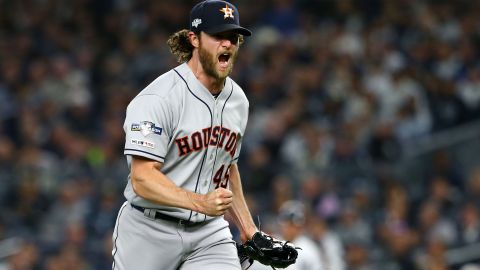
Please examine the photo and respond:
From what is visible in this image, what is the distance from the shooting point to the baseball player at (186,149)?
4445 millimetres

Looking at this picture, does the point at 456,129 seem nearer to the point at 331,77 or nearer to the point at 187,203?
the point at 331,77

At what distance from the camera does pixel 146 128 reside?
4414 millimetres

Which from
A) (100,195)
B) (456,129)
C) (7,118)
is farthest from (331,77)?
(7,118)

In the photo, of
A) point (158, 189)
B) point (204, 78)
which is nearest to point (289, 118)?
point (204, 78)

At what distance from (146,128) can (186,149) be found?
0.27 meters

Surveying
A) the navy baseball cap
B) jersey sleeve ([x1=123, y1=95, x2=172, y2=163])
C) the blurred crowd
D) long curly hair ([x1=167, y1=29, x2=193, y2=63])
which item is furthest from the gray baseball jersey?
the blurred crowd

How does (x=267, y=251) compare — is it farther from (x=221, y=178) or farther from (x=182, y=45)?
(x=182, y=45)

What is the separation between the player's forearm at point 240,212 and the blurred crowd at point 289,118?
335 cm

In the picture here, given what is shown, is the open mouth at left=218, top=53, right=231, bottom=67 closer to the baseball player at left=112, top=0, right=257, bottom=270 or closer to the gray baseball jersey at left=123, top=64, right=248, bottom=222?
the baseball player at left=112, top=0, right=257, bottom=270

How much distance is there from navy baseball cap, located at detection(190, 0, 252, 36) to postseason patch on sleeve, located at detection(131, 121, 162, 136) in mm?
524

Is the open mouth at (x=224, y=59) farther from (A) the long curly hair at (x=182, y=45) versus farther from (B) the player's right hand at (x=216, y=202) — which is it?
(B) the player's right hand at (x=216, y=202)

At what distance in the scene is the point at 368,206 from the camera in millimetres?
10391

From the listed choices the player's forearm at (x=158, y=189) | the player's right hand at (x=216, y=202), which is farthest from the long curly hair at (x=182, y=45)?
the player's right hand at (x=216, y=202)

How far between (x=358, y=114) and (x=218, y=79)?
7004 millimetres
